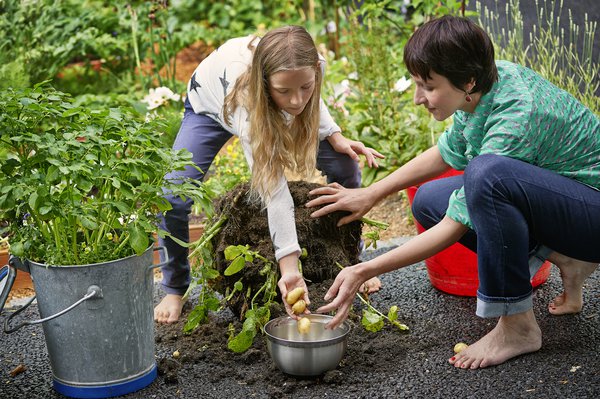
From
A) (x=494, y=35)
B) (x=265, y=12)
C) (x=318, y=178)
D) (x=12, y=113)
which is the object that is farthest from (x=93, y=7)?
(x=12, y=113)

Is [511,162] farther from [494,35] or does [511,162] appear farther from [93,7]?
[93,7]

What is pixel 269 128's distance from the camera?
2715 mm

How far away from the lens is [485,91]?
2.48 meters

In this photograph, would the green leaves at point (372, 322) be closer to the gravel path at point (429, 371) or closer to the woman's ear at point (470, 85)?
the gravel path at point (429, 371)

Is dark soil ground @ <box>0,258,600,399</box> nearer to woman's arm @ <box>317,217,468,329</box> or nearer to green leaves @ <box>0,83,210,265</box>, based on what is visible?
woman's arm @ <box>317,217,468,329</box>

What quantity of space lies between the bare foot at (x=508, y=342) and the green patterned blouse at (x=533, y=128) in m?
0.36

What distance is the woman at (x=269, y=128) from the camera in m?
2.67

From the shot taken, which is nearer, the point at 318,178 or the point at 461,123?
the point at 461,123

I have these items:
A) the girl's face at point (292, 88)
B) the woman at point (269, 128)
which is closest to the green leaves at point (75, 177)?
the woman at point (269, 128)

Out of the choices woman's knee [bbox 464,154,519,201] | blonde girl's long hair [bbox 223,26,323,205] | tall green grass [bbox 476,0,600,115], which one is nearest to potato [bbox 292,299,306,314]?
blonde girl's long hair [bbox 223,26,323,205]

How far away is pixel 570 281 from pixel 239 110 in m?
1.34

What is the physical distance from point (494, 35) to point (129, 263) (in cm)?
339

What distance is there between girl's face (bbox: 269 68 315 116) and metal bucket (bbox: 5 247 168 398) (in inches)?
26.9

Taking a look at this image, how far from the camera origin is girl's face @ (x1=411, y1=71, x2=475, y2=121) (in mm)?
2436
